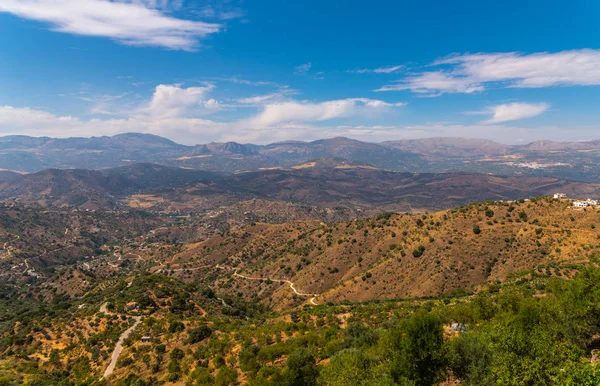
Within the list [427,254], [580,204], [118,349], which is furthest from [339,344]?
[580,204]

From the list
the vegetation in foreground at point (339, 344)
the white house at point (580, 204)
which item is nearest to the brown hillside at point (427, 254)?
the white house at point (580, 204)

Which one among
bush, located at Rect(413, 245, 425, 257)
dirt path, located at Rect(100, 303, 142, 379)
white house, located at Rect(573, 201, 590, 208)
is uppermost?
white house, located at Rect(573, 201, 590, 208)

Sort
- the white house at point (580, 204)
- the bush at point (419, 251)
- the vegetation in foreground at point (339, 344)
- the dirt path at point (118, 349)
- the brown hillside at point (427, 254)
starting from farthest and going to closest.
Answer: the bush at point (419, 251) → the white house at point (580, 204) → the brown hillside at point (427, 254) → the dirt path at point (118, 349) → the vegetation in foreground at point (339, 344)

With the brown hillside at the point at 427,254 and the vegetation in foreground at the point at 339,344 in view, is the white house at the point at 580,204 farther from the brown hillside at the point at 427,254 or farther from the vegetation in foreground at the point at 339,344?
the vegetation in foreground at the point at 339,344

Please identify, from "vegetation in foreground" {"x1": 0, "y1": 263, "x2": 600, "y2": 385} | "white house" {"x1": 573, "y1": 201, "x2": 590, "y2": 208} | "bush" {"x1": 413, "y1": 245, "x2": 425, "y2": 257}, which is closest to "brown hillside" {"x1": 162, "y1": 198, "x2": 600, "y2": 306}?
"bush" {"x1": 413, "y1": 245, "x2": 425, "y2": 257}

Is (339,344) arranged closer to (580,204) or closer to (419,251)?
(419,251)

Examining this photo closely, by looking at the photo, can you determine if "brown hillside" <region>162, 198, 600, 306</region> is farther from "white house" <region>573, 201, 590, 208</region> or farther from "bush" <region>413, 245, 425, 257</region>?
"white house" <region>573, 201, 590, 208</region>

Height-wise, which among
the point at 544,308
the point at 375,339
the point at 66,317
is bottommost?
the point at 66,317

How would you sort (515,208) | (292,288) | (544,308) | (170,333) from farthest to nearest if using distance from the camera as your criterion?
(292,288)
(515,208)
(170,333)
(544,308)

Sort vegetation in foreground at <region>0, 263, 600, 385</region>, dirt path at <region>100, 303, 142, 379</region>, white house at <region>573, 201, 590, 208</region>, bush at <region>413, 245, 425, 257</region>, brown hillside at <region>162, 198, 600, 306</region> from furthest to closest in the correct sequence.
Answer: bush at <region>413, 245, 425, 257</region>, white house at <region>573, 201, 590, 208</region>, brown hillside at <region>162, 198, 600, 306</region>, dirt path at <region>100, 303, 142, 379</region>, vegetation in foreground at <region>0, 263, 600, 385</region>

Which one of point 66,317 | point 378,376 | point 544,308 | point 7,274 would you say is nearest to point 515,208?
point 544,308

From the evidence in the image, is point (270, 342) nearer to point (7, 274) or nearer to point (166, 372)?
point (166, 372)
